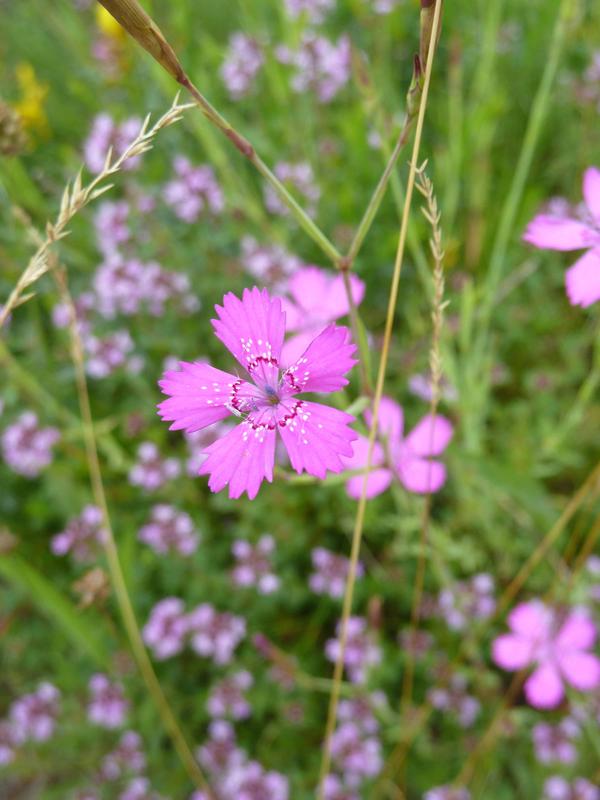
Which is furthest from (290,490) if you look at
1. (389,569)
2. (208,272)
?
(208,272)

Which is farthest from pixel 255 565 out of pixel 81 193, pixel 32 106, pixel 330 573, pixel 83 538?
pixel 32 106

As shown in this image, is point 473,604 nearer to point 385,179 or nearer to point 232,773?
point 232,773

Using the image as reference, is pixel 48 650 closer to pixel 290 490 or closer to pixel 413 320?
pixel 290 490

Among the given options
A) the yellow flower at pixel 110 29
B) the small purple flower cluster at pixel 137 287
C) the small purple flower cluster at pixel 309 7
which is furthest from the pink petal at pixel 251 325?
the yellow flower at pixel 110 29

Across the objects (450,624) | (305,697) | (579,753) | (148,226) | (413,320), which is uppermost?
(148,226)

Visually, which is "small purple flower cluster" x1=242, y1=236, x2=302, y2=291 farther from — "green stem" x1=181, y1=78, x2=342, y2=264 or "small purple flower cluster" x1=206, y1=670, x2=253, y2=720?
"green stem" x1=181, y1=78, x2=342, y2=264

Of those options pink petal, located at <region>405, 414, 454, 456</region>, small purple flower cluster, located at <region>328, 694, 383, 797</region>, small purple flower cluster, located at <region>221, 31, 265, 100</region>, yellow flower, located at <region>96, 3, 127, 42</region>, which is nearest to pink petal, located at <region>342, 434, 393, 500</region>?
pink petal, located at <region>405, 414, 454, 456</region>
